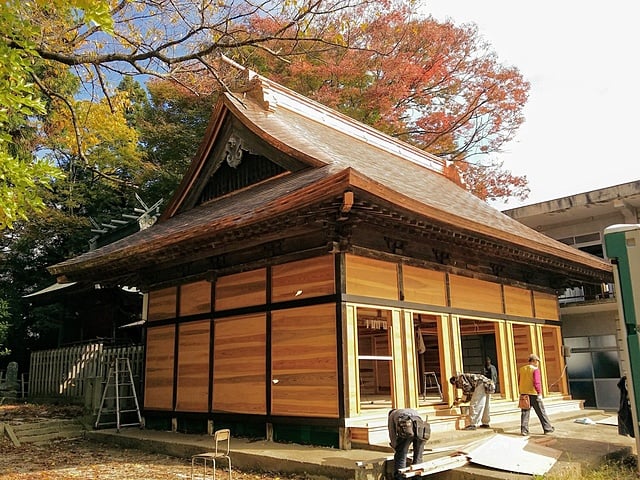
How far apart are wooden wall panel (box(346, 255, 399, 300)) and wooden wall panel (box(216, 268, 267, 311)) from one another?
1.66m

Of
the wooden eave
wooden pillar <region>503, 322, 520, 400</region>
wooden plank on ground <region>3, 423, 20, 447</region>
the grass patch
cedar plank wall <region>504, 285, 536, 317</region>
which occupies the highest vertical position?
the wooden eave

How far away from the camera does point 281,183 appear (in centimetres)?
972

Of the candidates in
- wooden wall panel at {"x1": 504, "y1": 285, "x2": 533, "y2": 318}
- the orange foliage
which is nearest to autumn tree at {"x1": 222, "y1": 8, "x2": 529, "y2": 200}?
the orange foliage

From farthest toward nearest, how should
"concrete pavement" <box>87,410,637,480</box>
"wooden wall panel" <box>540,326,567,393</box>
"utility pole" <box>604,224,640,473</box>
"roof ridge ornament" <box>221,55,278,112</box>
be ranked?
"wooden wall panel" <box>540,326,567,393</box> → "roof ridge ornament" <box>221,55,278,112</box> → "utility pole" <box>604,224,640,473</box> → "concrete pavement" <box>87,410,637,480</box>

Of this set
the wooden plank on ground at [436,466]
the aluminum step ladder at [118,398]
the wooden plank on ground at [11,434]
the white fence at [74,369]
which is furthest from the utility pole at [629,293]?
the wooden plank on ground at [11,434]

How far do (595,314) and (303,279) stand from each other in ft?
40.0

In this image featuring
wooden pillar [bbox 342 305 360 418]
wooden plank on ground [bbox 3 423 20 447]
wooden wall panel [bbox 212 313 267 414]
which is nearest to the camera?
wooden pillar [bbox 342 305 360 418]

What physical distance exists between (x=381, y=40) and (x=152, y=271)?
44.0 feet

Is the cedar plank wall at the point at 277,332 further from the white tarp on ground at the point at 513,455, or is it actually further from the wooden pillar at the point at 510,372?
the white tarp on ground at the point at 513,455

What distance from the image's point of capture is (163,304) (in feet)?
36.6

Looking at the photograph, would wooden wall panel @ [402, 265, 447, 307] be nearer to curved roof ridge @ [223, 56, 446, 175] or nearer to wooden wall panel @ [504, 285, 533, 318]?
wooden wall panel @ [504, 285, 533, 318]

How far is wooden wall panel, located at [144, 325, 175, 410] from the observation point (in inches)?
420

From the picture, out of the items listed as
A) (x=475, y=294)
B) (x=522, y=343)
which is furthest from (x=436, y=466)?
(x=522, y=343)

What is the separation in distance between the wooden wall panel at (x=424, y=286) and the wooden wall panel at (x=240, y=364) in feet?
8.01
